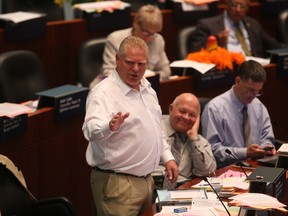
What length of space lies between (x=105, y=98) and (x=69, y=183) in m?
1.10

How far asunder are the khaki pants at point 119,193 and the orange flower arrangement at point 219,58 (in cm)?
196

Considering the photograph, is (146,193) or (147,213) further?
(146,193)

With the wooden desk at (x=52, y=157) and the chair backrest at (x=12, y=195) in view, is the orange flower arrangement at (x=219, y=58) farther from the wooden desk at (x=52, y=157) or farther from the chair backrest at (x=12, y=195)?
the chair backrest at (x=12, y=195)

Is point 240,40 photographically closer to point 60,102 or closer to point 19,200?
point 60,102

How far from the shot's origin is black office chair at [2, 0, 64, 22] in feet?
20.8

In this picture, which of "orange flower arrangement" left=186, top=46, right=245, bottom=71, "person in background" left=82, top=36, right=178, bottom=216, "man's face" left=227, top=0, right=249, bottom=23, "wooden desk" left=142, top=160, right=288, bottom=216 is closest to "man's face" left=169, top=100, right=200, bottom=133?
"wooden desk" left=142, top=160, right=288, bottom=216

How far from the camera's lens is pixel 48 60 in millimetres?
6289

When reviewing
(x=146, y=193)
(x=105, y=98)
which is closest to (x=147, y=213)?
(x=146, y=193)

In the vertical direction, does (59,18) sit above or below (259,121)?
above

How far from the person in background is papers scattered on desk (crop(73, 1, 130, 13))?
97.2 inches

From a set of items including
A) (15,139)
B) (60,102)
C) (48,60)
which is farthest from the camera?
(48,60)

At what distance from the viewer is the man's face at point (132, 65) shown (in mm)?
3973

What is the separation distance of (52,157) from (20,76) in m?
1.05

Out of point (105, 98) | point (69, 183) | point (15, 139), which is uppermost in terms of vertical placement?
point (105, 98)
